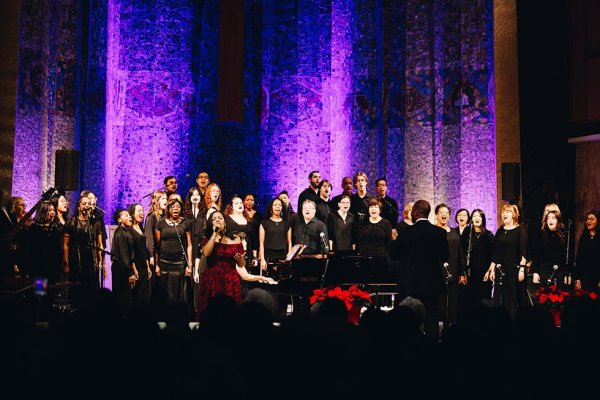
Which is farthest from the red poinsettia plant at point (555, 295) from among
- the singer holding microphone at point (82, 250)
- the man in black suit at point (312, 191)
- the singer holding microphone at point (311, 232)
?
the singer holding microphone at point (82, 250)

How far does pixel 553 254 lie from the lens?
9320mm

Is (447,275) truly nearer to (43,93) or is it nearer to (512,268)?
(512,268)

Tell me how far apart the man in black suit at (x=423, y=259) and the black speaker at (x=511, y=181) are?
3.10 metres

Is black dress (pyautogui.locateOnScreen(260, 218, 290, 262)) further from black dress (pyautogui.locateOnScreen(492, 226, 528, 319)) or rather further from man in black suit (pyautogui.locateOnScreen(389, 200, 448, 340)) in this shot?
man in black suit (pyautogui.locateOnScreen(389, 200, 448, 340))

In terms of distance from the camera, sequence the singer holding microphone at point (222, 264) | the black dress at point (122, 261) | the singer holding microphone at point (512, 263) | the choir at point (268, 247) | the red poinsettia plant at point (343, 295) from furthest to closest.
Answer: the black dress at point (122, 261), the singer holding microphone at point (512, 263), the choir at point (268, 247), the singer holding microphone at point (222, 264), the red poinsettia plant at point (343, 295)

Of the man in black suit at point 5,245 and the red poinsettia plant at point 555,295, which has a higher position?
the man in black suit at point 5,245

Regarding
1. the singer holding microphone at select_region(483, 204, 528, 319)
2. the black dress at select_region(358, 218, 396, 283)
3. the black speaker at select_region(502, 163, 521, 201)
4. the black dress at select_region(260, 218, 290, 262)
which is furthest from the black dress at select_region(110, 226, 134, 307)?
the black speaker at select_region(502, 163, 521, 201)

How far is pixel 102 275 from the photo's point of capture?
966 centimetres

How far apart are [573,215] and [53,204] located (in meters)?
7.14

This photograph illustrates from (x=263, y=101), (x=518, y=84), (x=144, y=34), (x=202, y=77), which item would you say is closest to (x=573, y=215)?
(x=518, y=84)

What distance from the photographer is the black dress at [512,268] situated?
9102mm

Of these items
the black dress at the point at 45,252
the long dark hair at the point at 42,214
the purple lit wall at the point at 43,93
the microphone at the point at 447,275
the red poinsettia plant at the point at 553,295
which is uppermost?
the purple lit wall at the point at 43,93

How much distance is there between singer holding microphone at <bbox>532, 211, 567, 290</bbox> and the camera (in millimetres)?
9273

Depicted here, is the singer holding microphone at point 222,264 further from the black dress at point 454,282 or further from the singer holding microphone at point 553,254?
the singer holding microphone at point 553,254
